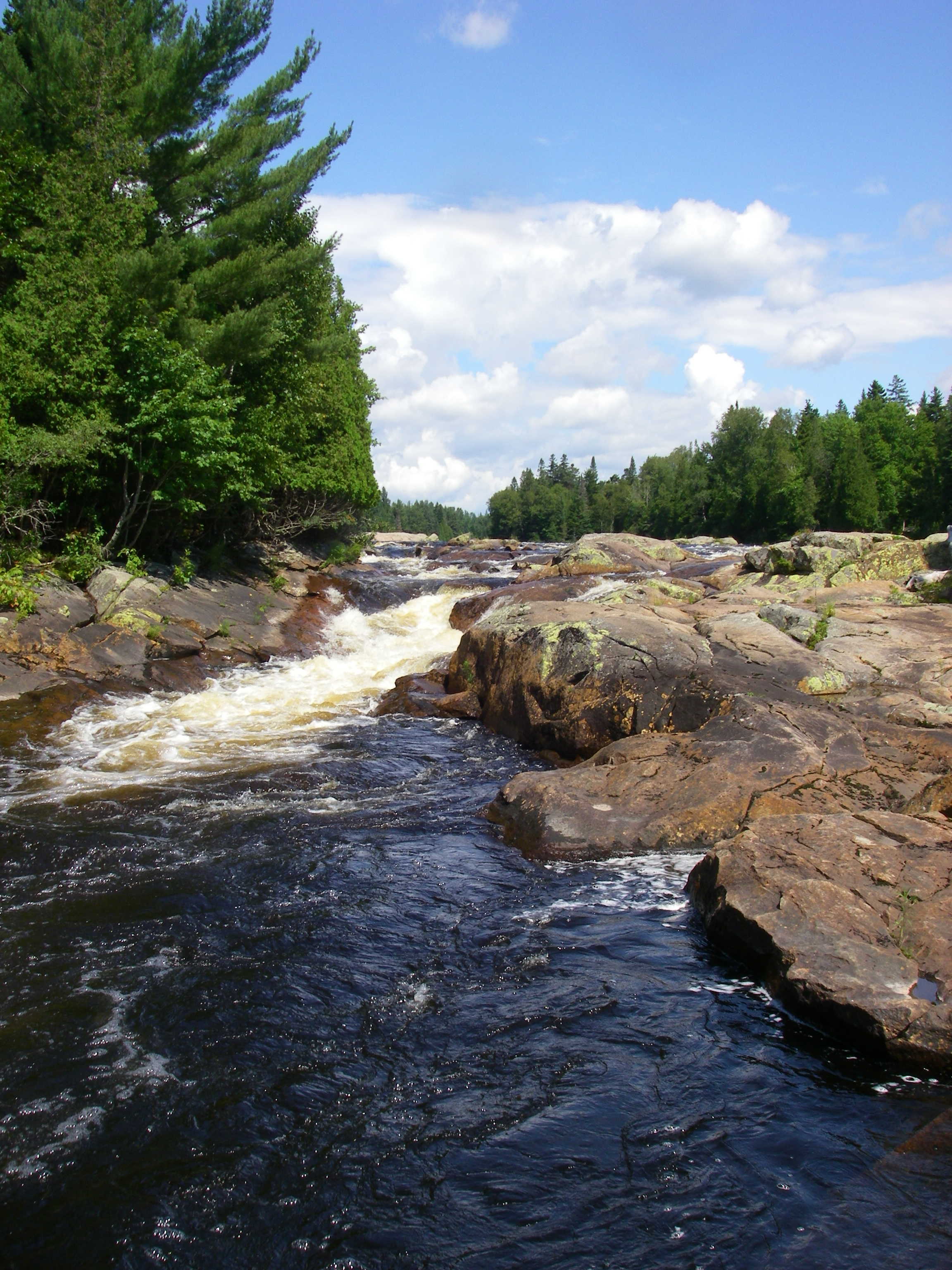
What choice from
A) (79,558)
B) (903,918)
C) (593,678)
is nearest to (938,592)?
(593,678)

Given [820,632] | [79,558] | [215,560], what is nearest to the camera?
[820,632]

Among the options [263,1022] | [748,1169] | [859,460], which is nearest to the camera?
[748,1169]

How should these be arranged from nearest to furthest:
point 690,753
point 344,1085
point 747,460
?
point 344,1085 < point 690,753 < point 747,460

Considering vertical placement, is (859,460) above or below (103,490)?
above

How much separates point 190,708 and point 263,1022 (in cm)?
880

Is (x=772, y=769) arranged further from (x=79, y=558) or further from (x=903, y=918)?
(x=79, y=558)

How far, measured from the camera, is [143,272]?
15805 mm

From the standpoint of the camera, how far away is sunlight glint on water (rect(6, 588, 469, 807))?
9.67 meters

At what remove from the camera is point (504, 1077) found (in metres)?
4.33

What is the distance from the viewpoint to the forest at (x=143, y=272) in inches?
588

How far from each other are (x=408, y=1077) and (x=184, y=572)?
1533 cm

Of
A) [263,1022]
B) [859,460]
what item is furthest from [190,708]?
[859,460]

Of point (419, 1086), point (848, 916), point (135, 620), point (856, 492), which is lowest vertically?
point (419, 1086)

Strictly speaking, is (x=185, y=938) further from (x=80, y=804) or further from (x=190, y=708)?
(x=190, y=708)
